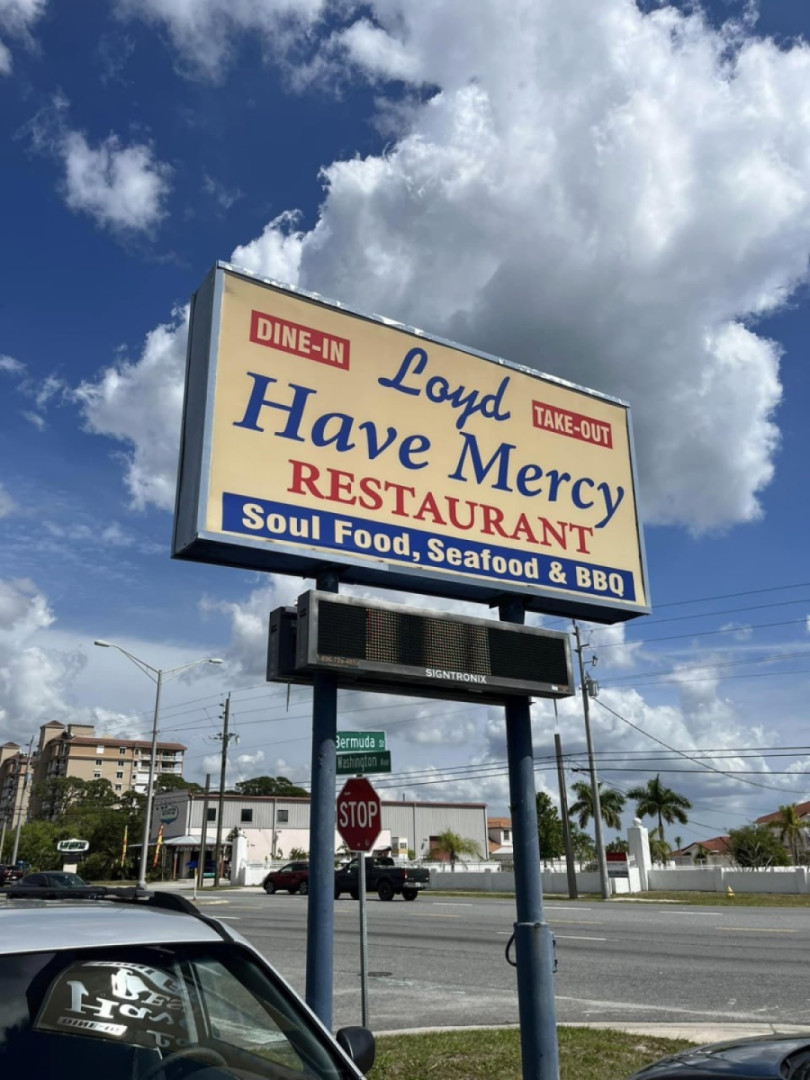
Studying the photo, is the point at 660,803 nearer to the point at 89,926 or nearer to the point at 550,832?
the point at 550,832

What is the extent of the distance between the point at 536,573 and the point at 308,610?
9.31ft

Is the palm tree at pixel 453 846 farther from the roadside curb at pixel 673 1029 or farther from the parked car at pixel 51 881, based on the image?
the roadside curb at pixel 673 1029

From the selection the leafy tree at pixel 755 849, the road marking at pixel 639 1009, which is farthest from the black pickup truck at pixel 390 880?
the leafy tree at pixel 755 849

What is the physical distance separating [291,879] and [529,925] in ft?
117

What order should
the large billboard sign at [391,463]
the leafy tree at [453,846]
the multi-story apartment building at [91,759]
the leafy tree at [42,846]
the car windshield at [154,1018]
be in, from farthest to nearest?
the multi-story apartment building at [91,759], the leafy tree at [42,846], the leafy tree at [453,846], the large billboard sign at [391,463], the car windshield at [154,1018]

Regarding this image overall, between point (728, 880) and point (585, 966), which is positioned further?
point (728, 880)

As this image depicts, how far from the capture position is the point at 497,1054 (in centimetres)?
770

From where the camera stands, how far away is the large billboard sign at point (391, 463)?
7270 mm

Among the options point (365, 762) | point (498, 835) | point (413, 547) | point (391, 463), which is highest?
point (498, 835)

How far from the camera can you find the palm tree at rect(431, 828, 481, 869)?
77688 millimetres

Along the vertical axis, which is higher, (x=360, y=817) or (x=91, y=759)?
(x=91, y=759)

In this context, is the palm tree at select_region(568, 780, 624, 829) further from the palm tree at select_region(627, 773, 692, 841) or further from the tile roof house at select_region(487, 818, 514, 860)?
the tile roof house at select_region(487, 818, 514, 860)

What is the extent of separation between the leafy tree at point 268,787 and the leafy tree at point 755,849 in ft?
195

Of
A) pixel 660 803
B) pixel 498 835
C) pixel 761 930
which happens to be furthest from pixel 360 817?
pixel 498 835
